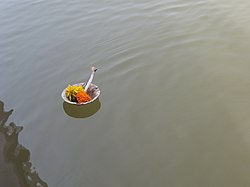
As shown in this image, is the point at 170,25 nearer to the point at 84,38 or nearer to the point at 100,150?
the point at 84,38

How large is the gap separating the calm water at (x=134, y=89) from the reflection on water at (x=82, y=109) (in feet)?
0.06

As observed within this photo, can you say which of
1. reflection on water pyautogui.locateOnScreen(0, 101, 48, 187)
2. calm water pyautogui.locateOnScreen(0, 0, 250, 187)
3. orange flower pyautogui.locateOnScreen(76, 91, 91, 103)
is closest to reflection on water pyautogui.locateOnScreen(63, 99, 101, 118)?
calm water pyautogui.locateOnScreen(0, 0, 250, 187)

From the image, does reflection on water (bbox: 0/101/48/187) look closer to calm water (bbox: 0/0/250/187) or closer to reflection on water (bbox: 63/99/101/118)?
calm water (bbox: 0/0/250/187)

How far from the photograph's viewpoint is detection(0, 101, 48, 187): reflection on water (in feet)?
12.0

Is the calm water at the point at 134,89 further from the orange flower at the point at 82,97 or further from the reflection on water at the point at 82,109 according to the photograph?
the orange flower at the point at 82,97

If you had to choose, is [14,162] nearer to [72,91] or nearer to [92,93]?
[72,91]

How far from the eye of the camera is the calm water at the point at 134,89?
3629mm

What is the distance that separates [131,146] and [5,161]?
1381 millimetres

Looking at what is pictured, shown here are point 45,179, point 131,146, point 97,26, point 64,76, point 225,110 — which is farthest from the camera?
point 97,26

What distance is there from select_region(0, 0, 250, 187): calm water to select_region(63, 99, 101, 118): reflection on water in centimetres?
2

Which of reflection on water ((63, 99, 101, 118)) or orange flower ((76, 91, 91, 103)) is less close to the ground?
orange flower ((76, 91, 91, 103))

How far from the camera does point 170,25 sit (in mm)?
5793

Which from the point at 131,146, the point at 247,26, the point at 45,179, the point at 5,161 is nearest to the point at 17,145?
the point at 5,161

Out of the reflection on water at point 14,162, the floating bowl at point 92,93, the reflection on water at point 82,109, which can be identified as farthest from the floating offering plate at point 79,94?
the reflection on water at point 14,162
